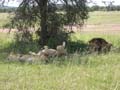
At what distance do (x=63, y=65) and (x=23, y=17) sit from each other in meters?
6.26

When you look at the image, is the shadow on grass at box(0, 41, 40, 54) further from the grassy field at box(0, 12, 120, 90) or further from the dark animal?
the grassy field at box(0, 12, 120, 90)

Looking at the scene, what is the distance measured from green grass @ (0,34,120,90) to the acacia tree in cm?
470

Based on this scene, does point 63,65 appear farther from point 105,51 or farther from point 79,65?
point 105,51

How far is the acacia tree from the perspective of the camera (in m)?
15.2

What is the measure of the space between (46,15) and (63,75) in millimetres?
7794

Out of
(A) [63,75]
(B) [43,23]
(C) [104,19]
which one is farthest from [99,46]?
(C) [104,19]

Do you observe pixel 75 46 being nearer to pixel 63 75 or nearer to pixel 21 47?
pixel 21 47

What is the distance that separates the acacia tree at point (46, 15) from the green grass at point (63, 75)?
470cm

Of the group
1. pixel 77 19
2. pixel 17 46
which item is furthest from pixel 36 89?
pixel 77 19

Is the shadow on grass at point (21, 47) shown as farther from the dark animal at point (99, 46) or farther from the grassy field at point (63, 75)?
the grassy field at point (63, 75)

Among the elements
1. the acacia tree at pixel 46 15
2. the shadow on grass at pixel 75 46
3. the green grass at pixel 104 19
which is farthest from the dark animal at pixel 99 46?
the green grass at pixel 104 19

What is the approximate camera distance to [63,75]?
7.81 metres

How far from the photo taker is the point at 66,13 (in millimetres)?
15398

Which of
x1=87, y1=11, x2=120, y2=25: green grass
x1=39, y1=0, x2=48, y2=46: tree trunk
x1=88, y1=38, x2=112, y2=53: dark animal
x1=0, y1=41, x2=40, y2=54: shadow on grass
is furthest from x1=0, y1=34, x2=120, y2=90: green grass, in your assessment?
x1=87, y1=11, x2=120, y2=25: green grass
